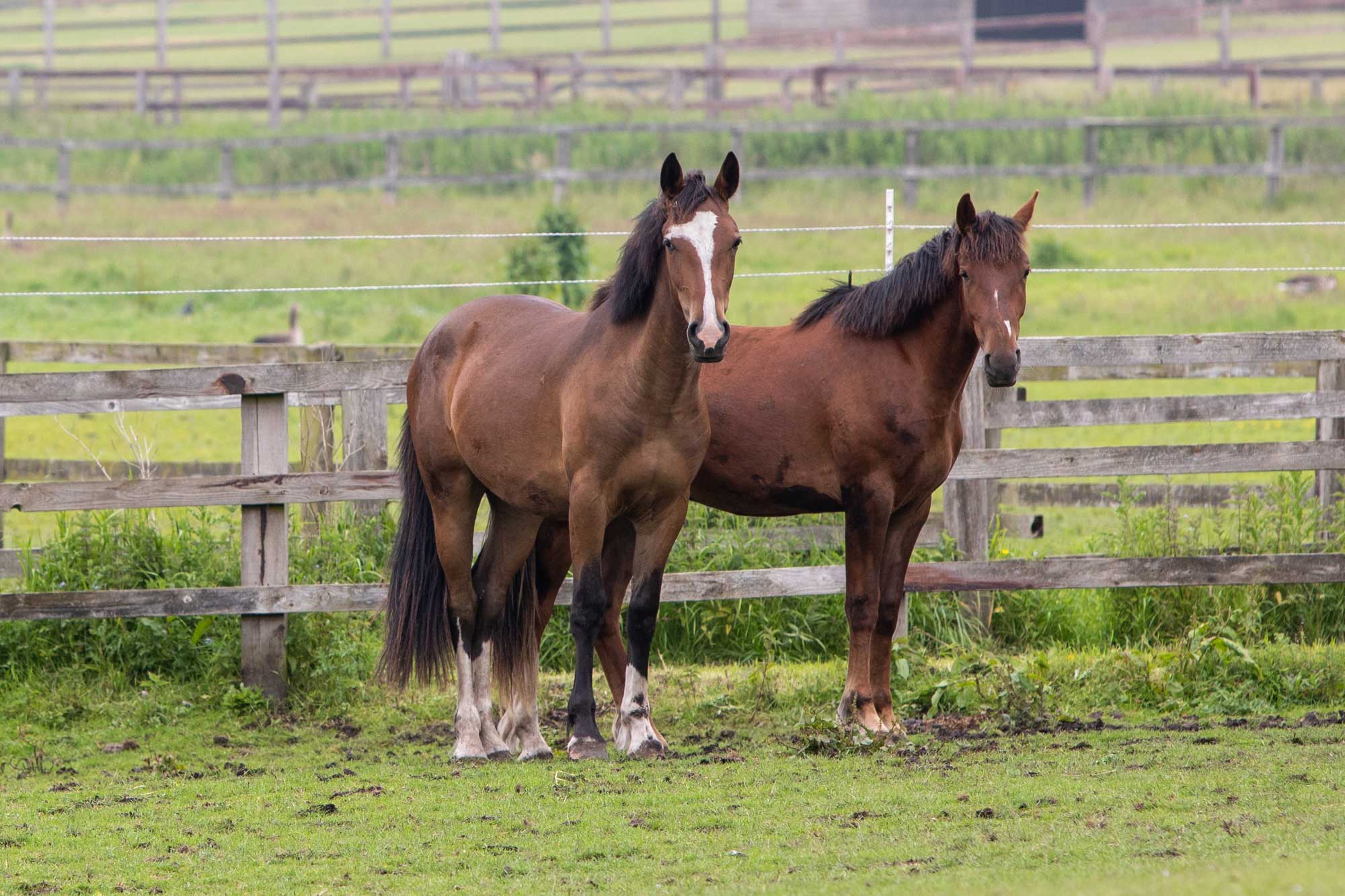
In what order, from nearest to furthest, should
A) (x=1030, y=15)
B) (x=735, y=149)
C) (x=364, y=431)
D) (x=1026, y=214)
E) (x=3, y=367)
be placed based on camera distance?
(x=1026, y=214), (x=364, y=431), (x=3, y=367), (x=735, y=149), (x=1030, y=15)

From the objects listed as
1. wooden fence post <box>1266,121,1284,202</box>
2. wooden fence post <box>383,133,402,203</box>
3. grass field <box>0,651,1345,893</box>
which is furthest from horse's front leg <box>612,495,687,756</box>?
wooden fence post <box>383,133,402,203</box>

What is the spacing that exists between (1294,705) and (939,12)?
Result: 3489 centimetres

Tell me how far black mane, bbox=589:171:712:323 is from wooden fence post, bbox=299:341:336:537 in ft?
8.85

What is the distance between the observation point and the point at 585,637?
20.1ft

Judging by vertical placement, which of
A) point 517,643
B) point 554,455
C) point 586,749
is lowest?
point 586,749

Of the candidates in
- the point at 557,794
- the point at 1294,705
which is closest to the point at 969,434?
the point at 1294,705

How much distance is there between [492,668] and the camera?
6629mm

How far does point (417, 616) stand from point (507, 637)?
40 cm

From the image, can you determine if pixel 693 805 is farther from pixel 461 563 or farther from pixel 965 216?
pixel 965 216

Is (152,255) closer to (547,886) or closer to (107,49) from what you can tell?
(547,886)

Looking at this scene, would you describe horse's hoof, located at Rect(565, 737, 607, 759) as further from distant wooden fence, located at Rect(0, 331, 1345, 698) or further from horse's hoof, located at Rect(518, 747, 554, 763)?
distant wooden fence, located at Rect(0, 331, 1345, 698)

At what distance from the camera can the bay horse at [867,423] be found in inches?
251

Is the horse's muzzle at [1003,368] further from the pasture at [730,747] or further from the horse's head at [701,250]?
the pasture at [730,747]

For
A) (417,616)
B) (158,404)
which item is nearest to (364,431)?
(158,404)
